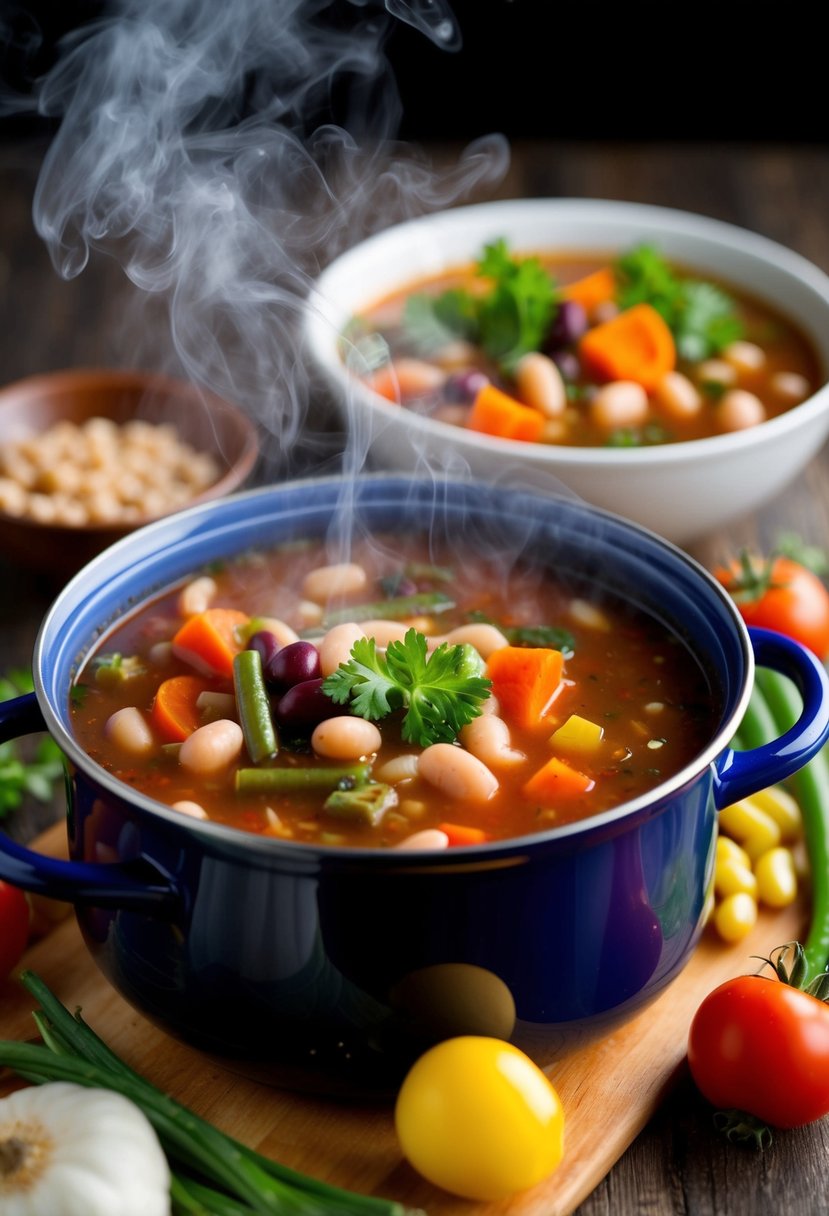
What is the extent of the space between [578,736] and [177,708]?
0.66 metres

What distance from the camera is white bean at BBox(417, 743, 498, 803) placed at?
213 centimetres

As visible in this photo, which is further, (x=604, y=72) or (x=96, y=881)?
(x=604, y=72)

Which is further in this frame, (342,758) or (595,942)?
(342,758)

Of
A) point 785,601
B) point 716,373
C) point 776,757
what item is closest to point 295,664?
point 776,757

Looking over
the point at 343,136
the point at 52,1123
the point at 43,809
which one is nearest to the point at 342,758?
the point at 52,1123

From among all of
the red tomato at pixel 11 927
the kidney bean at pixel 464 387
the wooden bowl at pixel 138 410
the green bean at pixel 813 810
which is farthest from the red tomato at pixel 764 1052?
the wooden bowl at pixel 138 410

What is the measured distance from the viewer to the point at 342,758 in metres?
2.21

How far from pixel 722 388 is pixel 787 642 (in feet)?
5.28

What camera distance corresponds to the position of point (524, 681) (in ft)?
7.73

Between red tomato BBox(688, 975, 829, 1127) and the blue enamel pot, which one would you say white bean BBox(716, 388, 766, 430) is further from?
red tomato BBox(688, 975, 829, 1127)

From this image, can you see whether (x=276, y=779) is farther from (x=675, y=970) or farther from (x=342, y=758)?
(x=675, y=970)

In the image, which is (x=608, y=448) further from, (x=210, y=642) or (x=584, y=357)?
(x=210, y=642)

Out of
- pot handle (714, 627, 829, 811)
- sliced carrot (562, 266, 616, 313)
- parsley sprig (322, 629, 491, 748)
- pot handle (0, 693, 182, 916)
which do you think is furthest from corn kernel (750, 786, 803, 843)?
sliced carrot (562, 266, 616, 313)

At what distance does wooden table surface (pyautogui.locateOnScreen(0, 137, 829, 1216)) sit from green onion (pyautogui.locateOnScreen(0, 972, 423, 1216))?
1.35 feet
